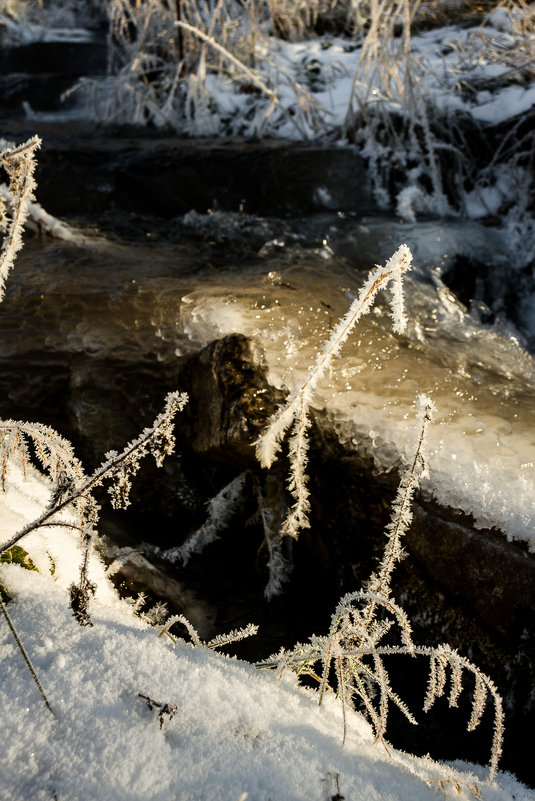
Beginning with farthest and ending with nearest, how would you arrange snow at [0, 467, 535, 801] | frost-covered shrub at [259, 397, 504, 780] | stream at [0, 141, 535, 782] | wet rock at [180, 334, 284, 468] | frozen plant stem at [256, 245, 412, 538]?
wet rock at [180, 334, 284, 468] < stream at [0, 141, 535, 782] < frost-covered shrub at [259, 397, 504, 780] < frozen plant stem at [256, 245, 412, 538] < snow at [0, 467, 535, 801]

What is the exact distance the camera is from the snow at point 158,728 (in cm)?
100

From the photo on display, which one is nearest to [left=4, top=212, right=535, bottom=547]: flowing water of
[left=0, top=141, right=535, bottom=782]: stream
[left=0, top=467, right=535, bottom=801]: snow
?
[left=0, top=141, right=535, bottom=782]: stream

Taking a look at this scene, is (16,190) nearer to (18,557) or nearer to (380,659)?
(18,557)

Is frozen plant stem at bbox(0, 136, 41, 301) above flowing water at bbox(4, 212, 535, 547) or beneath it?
above

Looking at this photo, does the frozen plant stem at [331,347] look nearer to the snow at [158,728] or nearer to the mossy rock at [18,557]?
the snow at [158,728]

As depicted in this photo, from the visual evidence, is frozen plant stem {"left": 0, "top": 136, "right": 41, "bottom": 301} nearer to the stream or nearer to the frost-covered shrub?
the frost-covered shrub

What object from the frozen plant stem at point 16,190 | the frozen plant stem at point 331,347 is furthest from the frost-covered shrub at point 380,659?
the frozen plant stem at point 16,190

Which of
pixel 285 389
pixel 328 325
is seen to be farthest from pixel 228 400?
pixel 328 325

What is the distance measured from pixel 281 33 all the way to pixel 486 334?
584cm

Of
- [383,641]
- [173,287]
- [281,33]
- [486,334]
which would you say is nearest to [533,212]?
[486,334]

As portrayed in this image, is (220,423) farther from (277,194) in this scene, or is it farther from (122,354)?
(277,194)

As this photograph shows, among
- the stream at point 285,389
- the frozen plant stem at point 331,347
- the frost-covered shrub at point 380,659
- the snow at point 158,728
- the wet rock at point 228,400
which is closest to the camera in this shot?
the snow at point 158,728

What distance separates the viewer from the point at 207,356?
7.67 feet

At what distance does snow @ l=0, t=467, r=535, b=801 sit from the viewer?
3.28 feet
